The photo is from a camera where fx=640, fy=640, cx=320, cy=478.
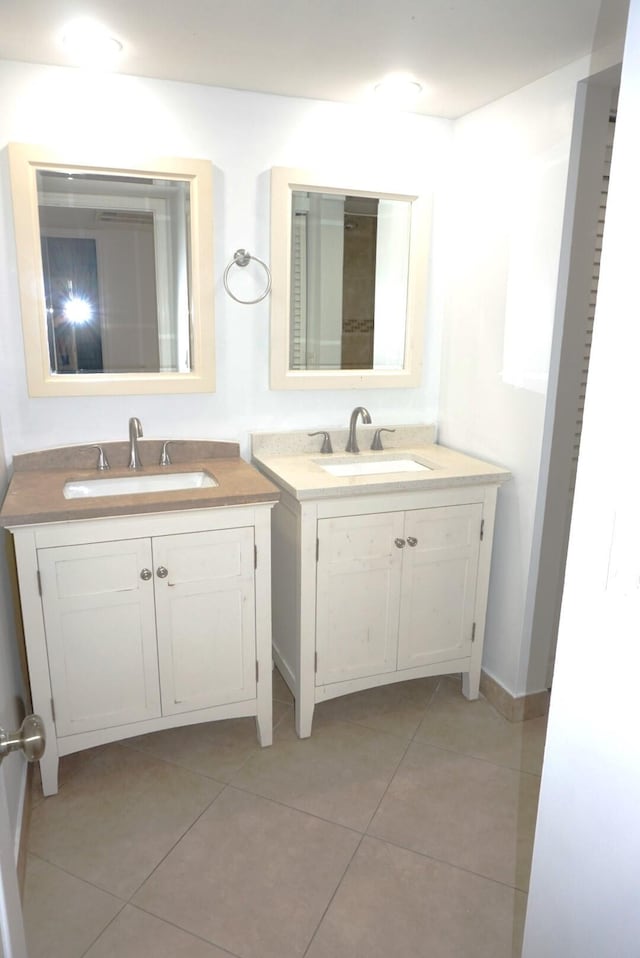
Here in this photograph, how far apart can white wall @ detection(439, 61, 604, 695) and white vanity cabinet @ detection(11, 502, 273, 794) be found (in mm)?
901

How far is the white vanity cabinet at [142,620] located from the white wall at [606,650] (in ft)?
3.90

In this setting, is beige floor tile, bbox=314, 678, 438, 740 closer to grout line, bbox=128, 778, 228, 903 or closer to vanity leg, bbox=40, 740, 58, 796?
grout line, bbox=128, 778, 228, 903

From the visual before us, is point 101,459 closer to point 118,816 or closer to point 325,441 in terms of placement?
point 325,441

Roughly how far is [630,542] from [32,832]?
5.89 ft

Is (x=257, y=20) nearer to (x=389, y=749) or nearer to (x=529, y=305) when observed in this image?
(x=529, y=305)

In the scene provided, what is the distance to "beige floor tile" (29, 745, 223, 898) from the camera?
169 centimetres

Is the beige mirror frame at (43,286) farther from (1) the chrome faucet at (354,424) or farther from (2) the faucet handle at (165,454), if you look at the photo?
(1) the chrome faucet at (354,424)

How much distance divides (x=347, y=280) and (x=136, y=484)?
42.7 inches

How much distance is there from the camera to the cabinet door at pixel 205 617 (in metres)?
1.89

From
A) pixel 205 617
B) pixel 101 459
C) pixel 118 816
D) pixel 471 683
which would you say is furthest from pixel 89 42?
pixel 471 683

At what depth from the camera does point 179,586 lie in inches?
75.0

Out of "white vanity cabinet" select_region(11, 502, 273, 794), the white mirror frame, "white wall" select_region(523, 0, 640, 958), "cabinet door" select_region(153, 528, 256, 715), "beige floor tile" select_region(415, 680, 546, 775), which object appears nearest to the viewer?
"white wall" select_region(523, 0, 640, 958)

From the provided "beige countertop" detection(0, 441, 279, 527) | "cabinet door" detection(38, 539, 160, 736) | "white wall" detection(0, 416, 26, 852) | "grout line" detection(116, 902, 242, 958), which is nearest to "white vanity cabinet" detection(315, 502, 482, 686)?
"beige countertop" detection(0, 441, 279, 527)

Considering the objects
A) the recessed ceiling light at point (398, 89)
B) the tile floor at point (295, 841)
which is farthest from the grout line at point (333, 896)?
the recessed ceiling light at point (398, 89)
